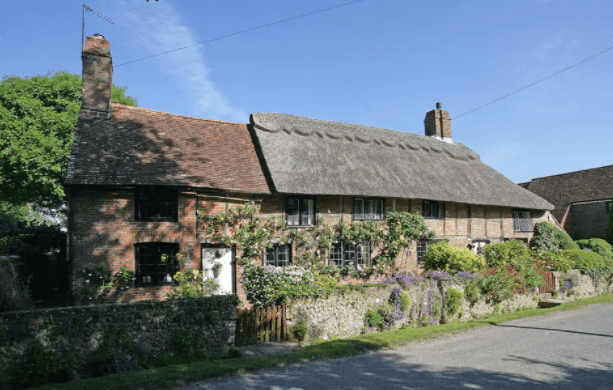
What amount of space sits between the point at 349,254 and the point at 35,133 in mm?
19387

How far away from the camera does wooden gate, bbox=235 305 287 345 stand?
997 centimetres

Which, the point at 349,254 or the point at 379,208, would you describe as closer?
the point at 349,254

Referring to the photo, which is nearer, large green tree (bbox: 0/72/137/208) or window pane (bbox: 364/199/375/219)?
window pane (bbox: 364/199/375/219)

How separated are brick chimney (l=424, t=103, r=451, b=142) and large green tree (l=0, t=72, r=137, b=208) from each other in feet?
73.3

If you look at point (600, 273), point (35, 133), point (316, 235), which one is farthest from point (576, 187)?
point (35, 133)

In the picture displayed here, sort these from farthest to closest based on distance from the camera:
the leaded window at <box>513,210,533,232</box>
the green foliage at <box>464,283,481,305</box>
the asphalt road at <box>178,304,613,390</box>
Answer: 1. the leaded window at <box>513,210,533,232</box>
2. the green foliage at <box>464,283,481,305</box>
3. the asphalt road at <box>178,304,613,390</box>

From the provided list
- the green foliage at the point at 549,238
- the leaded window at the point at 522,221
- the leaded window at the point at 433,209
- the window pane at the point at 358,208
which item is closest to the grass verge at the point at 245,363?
the window pane at the point at 358,208

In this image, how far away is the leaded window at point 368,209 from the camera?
1708 cm

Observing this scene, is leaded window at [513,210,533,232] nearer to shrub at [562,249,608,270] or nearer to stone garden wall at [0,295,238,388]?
shrub at [562,249,608,270]

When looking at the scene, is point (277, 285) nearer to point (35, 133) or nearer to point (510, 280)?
point (510, 280)

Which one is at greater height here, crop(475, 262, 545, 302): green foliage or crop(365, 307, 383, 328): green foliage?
crop(475, 262, 545, 302): green foliage

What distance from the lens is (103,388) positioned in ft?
20.9

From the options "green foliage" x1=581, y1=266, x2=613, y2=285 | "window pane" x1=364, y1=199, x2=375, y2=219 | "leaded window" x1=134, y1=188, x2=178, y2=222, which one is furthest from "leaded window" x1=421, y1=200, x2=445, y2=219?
"leaded window" x1=134, y1=188, x2=178, y2=222

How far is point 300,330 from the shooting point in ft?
33.5
